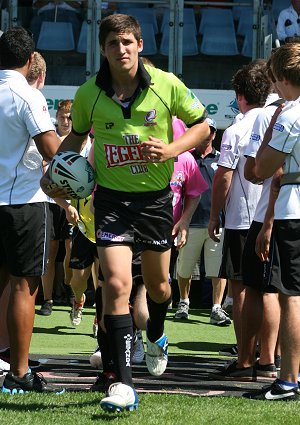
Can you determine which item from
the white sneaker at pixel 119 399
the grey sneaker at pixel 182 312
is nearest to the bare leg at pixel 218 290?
the grey sneaker at pixel 182 312

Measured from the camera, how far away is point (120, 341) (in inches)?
215

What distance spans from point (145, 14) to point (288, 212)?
966cm

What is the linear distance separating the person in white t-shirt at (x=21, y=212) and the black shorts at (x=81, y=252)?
3.22 meters

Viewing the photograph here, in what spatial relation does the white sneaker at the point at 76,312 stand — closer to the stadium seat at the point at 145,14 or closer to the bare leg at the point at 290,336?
the bare leg at the point at 290,336

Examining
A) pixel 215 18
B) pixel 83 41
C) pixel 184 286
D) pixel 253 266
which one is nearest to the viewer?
pixel 253 266

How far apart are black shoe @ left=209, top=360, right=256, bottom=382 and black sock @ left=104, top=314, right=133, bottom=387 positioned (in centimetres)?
163

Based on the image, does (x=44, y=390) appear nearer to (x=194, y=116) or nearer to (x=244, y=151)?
(x=194, y=116)

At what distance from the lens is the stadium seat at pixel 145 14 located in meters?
14.9

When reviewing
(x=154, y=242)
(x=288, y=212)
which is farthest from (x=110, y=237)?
(x=288, y=212)

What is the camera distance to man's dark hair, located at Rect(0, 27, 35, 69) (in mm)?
6121

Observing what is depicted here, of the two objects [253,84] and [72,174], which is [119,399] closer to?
[72,174]

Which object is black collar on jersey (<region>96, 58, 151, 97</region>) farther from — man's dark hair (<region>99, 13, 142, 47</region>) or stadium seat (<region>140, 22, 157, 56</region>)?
stadium seat (<region>140, 22, 157, 56</region>)

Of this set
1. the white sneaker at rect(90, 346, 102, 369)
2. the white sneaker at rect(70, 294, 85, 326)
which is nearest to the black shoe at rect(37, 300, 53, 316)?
the white sneaker at rect(70, 294, 85, 326)

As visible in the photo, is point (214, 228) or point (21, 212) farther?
point (214, 228)
